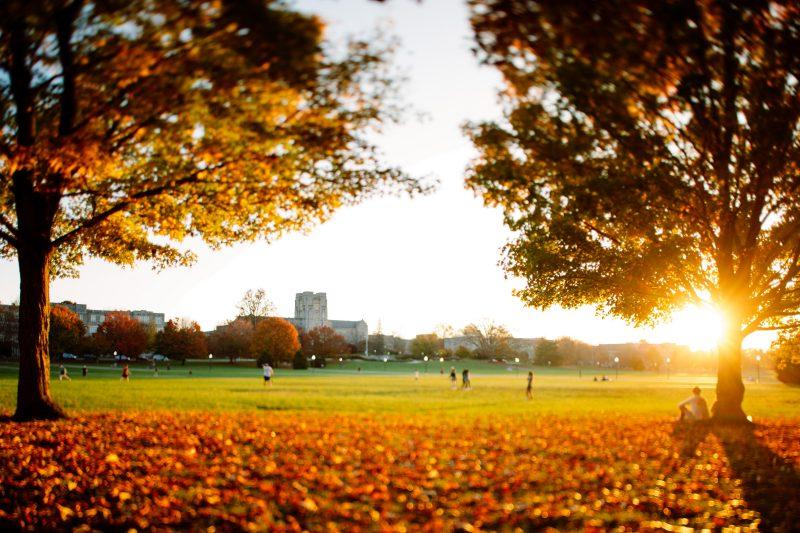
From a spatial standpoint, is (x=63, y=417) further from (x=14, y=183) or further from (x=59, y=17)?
(x=59, y=17)

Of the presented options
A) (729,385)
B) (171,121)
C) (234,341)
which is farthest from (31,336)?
(234,341)

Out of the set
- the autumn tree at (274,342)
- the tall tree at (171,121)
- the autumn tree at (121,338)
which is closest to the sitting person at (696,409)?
the tall tree at (171,121)

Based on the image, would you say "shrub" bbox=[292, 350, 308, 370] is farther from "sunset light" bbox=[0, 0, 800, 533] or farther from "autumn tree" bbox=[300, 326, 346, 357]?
"sunset light" bbox=[0, 0, 800, 533]

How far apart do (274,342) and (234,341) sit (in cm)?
1942

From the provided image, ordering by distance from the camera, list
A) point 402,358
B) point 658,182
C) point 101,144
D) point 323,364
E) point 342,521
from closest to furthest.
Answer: point 342,521 < point 101,144 < point 658,182 < point 323,364 < point 402,358

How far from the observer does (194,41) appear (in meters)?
8.55

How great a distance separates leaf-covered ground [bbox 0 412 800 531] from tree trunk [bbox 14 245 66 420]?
2.91ft

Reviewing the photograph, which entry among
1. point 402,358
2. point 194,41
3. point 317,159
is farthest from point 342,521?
point 402,358

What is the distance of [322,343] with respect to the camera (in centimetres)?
12519

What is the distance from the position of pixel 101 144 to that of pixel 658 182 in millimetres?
11912

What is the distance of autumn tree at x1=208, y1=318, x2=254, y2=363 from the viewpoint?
375 ft

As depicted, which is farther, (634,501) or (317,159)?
(317,159)

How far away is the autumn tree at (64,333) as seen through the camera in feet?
327

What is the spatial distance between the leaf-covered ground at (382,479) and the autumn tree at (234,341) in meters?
102
